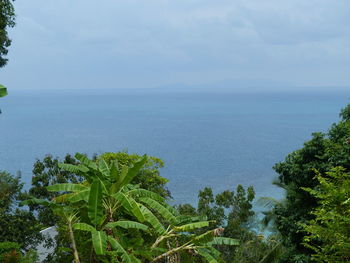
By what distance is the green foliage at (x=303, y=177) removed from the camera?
11258mm

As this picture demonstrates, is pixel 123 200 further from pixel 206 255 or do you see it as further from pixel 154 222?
pixel 206 255

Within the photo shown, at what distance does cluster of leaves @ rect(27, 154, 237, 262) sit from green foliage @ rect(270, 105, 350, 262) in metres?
3.79

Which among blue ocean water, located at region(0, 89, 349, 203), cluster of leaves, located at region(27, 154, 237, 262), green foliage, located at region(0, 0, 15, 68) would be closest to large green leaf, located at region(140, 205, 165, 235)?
cluster of leaves, located at region(27, 154, 237, 262)

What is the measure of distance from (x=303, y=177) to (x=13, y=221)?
9292 mm

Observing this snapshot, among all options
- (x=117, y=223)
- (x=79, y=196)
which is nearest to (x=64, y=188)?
(x=79, y=196)

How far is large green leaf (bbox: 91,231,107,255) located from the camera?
701 cm

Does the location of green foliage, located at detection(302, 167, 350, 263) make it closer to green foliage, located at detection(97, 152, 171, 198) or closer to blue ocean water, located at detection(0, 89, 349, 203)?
green foliage, located at detection(97, 152, 171, 198)

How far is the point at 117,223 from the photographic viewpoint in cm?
773

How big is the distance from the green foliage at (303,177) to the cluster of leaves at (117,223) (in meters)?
3.79

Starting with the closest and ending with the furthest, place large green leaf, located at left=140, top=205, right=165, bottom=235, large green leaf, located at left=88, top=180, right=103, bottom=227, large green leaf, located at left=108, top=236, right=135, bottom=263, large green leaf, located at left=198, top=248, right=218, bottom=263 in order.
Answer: large green leaf, located at left=108, top=236, right=135, bottom=263, large green leaf, located at left=88, top=180, right=103, bottom=227, large green leaf, located at left=198, top=248, right=218, bottom=263, large green leaf, located at left=140, top=205, right=165, bottom=235

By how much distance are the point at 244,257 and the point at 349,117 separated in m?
6.44

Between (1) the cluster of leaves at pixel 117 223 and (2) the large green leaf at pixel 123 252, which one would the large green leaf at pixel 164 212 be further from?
(2) the large green leaf at pixel 123 252

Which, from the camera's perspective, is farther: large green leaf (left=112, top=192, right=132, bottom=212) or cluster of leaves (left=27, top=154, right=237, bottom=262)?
large green leaf (left=112, top=192, right=132, bottom=212)

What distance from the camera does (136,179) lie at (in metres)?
12.1
